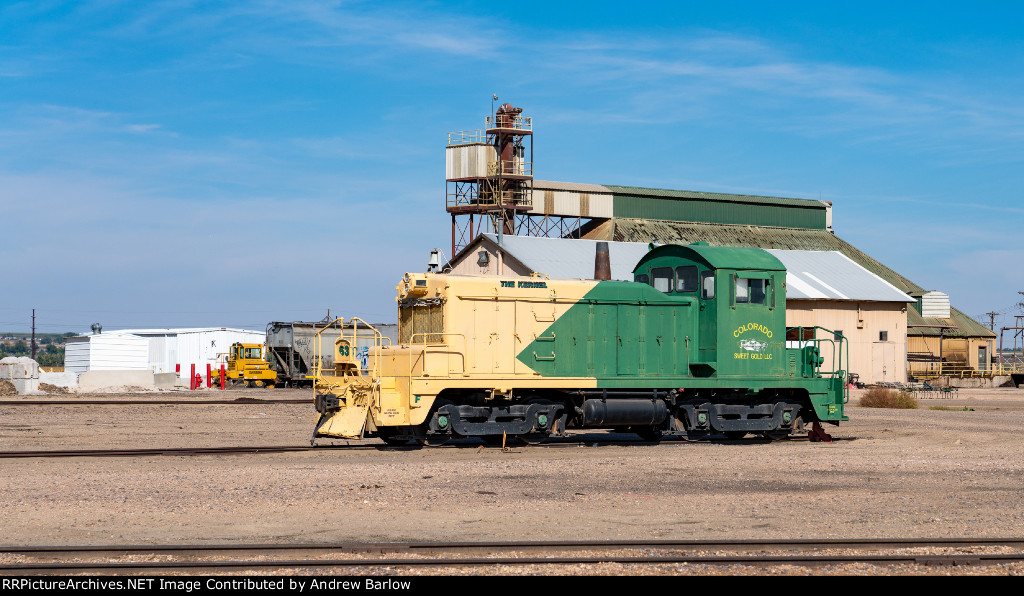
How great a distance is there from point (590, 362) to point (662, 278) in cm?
278

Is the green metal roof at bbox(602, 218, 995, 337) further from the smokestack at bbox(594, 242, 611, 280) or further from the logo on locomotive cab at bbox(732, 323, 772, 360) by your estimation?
the logo on locomotive cab at bbox(732, 323, 772, 360)

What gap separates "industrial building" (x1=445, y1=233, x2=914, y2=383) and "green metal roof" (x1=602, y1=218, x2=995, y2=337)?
9.26m

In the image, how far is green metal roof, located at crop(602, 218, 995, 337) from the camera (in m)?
58.7

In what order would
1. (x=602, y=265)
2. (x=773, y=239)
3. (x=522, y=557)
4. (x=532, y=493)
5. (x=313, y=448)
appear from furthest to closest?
Result: (x=773, y=239) < (x=602, y=265) < (x=313, y=448) < (x=532, y=493) < (x=522, y=557)

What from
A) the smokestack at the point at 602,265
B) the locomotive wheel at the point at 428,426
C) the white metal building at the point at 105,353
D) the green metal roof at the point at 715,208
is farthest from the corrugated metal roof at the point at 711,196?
the locomotive wheel at the point at 428,426

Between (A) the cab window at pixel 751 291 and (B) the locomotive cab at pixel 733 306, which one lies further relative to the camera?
(A) the cab window at pixel 751 291

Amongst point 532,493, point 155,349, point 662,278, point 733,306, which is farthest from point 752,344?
point 155,349

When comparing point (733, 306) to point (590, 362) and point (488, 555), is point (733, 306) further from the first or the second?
point (488, 555)

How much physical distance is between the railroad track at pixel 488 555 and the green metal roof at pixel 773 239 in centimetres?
4872

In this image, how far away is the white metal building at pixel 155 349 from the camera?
5456cm

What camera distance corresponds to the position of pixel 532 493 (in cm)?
1186

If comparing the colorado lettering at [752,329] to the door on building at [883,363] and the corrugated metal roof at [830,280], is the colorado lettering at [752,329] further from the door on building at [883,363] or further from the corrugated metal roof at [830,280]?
the door on building at [883,363]

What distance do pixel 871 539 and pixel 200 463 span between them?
1034cm

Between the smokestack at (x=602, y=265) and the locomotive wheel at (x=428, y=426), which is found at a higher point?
the smokestack at (x=602, y=265)
